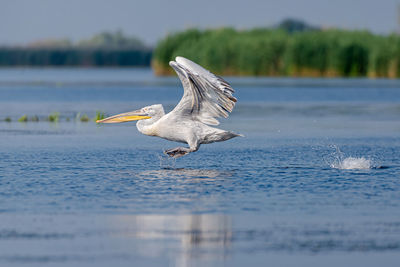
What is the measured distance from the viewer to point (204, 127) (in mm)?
13219

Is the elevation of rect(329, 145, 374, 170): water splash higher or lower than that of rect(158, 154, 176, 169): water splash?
higher

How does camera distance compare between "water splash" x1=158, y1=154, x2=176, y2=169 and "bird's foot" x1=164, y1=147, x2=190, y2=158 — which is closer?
"bird's foot" x1=164, y1=147, x2=190, y2=158

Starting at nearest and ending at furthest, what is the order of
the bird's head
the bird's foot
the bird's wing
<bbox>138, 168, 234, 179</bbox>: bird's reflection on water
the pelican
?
1. the bird's wing
2. <bbox>138, 168, 234, 179</bbox>: bird's reflection on water
3. the pelican
4. the bird's foot
5. the bird's head

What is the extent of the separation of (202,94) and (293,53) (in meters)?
49.3

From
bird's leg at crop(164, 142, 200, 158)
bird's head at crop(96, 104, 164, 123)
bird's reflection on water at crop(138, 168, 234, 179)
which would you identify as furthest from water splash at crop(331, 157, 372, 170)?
bird's head at crop(96, 104, 164, 123)

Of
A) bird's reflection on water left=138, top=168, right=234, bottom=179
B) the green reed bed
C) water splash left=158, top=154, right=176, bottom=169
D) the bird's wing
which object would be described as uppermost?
the bird's wing

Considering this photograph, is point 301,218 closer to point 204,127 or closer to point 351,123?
point 204,127

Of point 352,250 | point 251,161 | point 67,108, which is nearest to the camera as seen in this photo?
point 352,250

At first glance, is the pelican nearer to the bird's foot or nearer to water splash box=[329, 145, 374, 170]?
the bird's foot

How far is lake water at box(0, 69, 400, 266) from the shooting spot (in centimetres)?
765

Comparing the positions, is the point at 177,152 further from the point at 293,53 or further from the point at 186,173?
the point at 293,53

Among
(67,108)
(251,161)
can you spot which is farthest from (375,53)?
(251,161)

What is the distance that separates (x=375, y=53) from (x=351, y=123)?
32612mm

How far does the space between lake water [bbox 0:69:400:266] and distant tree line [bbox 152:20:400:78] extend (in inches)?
1603
